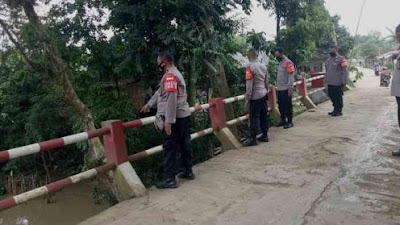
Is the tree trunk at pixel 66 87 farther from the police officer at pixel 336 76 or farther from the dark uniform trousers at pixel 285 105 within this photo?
the police officer at pixel 336 76

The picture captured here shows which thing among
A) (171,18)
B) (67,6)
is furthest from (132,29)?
(67,6)

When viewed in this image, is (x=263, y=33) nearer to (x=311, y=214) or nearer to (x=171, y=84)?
(x=171, y=84)

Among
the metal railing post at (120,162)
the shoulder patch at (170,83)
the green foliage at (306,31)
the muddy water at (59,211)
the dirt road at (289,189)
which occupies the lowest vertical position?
the muddy water at (59,211)

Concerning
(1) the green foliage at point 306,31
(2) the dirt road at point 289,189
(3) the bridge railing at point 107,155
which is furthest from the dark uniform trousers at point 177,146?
(1) the green foliage at point 306,31

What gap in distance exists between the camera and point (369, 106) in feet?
37.0

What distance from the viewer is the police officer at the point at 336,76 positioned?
956cm

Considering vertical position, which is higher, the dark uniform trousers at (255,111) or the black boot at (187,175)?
the dark uniform trousers at (255,111)

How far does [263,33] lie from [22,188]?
9.15m

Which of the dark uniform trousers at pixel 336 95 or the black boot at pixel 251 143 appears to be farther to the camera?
the dark uniform trousers at pixel 336 95

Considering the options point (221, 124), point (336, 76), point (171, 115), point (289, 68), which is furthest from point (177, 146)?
point (336, 76)

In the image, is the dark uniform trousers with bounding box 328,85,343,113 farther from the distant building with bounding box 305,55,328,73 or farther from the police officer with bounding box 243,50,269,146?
the distant building with bounding box 305,55,328,73

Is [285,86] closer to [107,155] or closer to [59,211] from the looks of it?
[107,155]

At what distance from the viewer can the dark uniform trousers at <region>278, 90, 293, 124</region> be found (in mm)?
8500

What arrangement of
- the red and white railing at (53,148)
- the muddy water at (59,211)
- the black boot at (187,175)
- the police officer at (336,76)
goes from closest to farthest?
the red and white railing at (53,148), the black boot at (187,175), the police officer at (336,76), the muddy water at (59,211)
